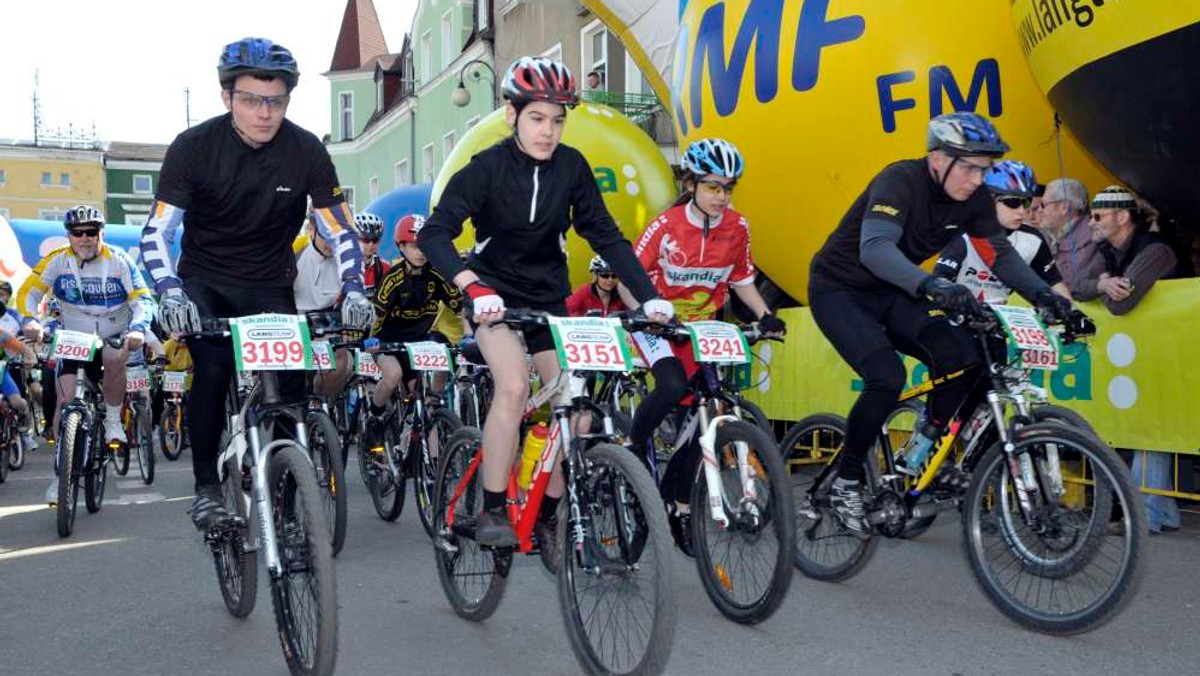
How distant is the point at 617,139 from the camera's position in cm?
1354

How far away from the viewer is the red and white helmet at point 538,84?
4.79 m

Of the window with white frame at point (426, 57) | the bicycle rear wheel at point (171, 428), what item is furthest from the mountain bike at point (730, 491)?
the window with white frame at point (426, 57)

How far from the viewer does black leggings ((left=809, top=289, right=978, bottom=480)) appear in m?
5.38

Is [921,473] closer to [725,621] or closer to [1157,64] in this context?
[725,621]

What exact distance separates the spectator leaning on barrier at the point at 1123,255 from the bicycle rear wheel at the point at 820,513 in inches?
85.6

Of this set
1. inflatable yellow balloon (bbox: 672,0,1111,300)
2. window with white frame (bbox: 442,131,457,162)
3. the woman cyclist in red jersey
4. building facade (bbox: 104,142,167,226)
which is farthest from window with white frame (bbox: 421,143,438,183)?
building facade (bbox: 104,142,167,226)

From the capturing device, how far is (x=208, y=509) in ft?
15.9

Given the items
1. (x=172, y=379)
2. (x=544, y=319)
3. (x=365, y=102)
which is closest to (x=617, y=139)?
(x=172, y=379)

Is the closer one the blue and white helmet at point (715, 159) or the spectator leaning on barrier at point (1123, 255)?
the blue and white helmet at point (715, 159)

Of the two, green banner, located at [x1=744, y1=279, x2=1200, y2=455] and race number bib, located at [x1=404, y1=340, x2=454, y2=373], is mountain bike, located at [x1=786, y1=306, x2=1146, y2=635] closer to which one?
green banner, located at [x1=744, y1=279, x2=1200, y2=455]

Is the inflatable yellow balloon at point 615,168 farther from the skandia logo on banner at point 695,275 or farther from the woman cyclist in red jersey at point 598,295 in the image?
the skandia logo on banner at point 695,275

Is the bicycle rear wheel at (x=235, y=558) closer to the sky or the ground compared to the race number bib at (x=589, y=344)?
closer to the ground

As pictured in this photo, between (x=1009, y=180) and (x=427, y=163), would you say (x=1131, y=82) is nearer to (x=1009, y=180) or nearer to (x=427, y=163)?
(x=1009, y=180)

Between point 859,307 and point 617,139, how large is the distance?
8.12 m
